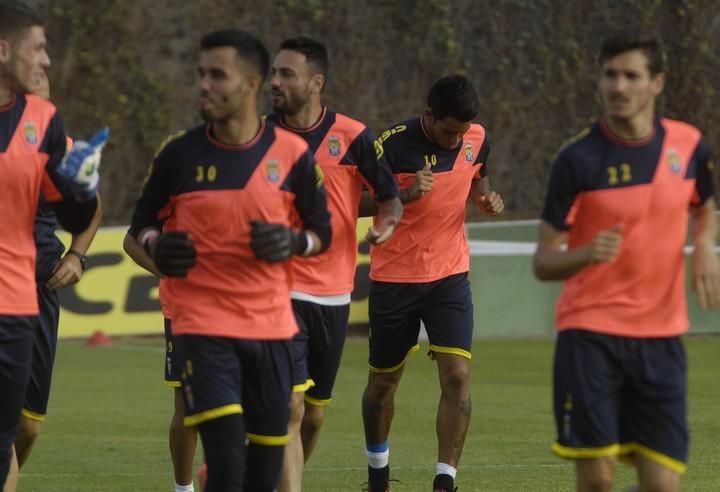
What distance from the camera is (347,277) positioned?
9.75 m

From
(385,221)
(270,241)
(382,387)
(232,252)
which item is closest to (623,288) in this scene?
(270,241)

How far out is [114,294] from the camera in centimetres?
2022

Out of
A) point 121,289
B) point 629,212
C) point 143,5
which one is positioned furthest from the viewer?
point 143,5

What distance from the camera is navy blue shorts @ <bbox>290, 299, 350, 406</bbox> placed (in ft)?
31.1

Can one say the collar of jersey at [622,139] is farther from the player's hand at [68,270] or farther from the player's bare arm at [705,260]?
the player's hand at [68,270]

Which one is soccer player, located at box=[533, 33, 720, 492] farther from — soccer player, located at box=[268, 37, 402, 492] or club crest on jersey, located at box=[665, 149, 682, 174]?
soccer player, located at box=[268, 37, 402, 492]

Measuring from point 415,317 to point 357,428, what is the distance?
127 inches

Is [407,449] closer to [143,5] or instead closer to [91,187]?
[91,187]

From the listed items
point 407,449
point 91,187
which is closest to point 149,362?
point 407,449

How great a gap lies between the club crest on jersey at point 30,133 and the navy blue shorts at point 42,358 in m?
1.62

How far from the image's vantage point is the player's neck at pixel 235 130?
7.50 m

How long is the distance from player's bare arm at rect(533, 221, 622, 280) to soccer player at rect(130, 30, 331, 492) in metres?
0.95

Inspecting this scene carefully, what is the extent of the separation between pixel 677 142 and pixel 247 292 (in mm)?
1851

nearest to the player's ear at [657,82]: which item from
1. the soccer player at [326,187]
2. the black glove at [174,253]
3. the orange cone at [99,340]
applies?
the black glove at [174,253]
